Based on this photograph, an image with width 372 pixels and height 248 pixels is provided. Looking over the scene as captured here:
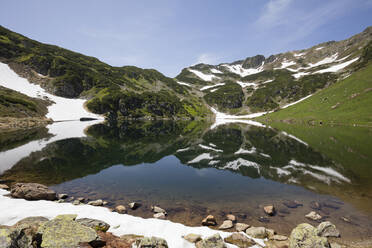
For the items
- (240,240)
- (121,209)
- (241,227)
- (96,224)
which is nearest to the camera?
(240,240)

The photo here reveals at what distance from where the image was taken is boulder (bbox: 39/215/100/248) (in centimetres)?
748

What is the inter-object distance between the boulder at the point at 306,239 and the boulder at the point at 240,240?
230 centimetres

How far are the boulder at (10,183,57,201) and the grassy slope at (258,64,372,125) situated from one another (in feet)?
401

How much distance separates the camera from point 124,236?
401 inches

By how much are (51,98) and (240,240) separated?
196m

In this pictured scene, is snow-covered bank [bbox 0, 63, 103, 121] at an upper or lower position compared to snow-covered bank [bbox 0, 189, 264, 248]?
upper

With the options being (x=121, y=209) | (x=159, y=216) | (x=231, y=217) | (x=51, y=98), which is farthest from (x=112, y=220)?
(x=51, y=98)

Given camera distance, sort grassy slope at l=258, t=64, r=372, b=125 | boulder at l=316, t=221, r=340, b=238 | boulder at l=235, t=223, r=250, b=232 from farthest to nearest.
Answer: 1. grassy slope at l=258, t=64, r=372, b=125
2. boulder at l=235, t=223, r=250, b=232
3. boulder at l=316, t=221, r=340, b=238

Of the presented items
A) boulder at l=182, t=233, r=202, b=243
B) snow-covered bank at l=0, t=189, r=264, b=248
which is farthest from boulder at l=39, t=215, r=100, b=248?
boulder at l=182, t=233, r=202, b=243

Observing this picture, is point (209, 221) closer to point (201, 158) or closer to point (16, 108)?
point (201, 158)

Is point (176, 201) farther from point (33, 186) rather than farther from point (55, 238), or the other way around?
point (33, 186)

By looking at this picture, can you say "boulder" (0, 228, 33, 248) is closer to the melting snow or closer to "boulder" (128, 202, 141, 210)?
"boulder" (128, 202, 141, 210)

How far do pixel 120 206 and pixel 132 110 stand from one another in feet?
616

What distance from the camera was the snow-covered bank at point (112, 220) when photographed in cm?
1080
